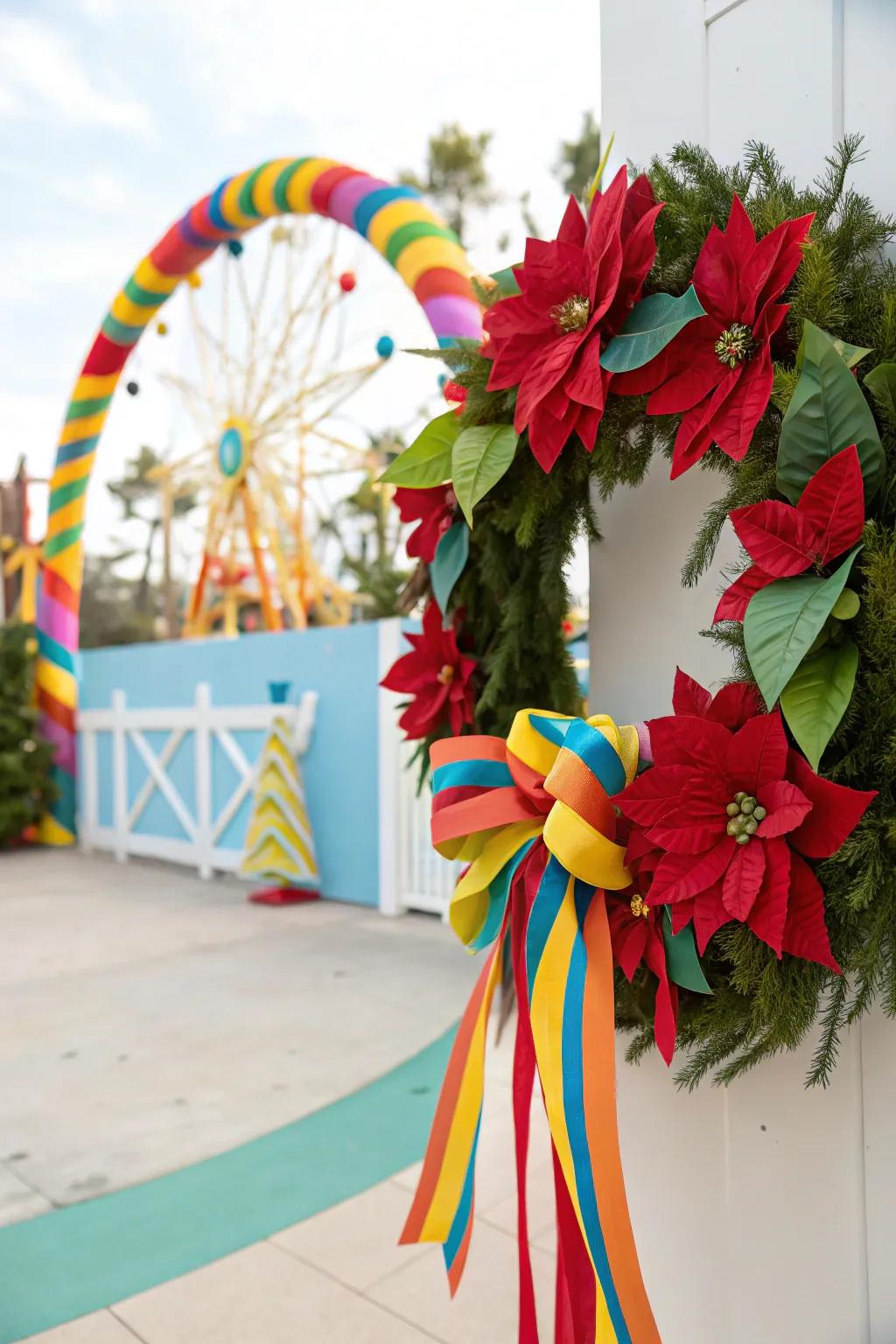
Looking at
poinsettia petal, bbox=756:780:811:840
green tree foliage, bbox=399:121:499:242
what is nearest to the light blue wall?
poinsettia petal, bbox=756:780:811:840

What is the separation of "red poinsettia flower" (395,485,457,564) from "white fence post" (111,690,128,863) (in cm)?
577

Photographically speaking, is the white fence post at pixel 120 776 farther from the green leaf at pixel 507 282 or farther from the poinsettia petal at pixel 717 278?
the poinsettia petal at pixel 717 278

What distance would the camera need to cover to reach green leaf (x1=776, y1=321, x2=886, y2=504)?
2.44 ft

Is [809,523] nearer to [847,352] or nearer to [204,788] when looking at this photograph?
[847,352]

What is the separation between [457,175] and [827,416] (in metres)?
15.0

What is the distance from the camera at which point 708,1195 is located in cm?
108

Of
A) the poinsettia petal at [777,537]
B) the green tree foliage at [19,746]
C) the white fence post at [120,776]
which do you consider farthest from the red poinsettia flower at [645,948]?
the green tree foliage at [19,746]

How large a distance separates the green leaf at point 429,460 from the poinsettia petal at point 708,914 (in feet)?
1.73

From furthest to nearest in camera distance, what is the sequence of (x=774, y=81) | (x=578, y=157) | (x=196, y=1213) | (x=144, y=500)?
(x=144, y=500) < (x=578, y=157) < (x=196, y=1213) < (x=774, y=81)

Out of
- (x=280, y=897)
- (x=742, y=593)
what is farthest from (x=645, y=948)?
(x=280, y=897)

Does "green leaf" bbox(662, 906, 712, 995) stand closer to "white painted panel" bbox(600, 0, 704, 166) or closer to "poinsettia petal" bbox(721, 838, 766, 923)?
"poinsettia petal" bbox(721, 838, 766, 923)

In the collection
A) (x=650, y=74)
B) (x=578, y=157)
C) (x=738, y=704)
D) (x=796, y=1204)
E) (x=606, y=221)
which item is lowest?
(x=796, y=1204)

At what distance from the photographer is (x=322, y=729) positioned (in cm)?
500

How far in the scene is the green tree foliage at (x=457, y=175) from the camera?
13.7m
